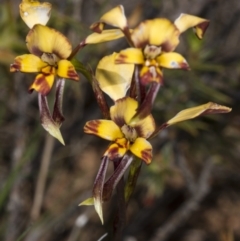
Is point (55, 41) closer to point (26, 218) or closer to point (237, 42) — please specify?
point (26, 218)

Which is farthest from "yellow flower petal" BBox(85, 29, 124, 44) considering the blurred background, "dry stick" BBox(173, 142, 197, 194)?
"dry stick" BBox(173, 142, 197, 194)

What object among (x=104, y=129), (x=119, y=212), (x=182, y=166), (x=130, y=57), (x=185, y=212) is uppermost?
(x=130, y=57)

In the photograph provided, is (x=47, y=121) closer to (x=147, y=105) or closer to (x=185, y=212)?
(x=147, y=105)

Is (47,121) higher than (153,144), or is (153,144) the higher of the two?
(47,121)

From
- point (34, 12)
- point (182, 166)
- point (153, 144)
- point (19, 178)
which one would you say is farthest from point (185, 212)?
point (34, 12)

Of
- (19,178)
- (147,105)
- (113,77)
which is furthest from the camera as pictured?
(19,178)

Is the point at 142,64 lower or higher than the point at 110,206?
higher

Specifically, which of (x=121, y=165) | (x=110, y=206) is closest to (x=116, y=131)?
(x=121, y=165)

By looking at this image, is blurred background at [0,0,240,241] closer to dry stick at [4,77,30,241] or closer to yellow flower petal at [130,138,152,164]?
dry stick at [4,77,30,241]
